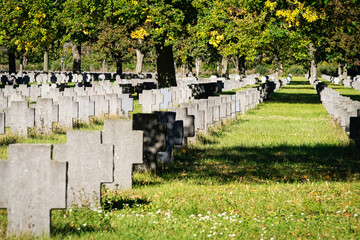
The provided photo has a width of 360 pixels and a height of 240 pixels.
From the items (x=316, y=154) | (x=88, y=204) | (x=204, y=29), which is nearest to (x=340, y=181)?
(x=316, y=154)

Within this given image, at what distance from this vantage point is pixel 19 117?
16.0m

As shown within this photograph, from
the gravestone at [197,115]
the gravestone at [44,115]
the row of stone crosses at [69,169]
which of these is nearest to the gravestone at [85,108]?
the gravestone at [44,115]

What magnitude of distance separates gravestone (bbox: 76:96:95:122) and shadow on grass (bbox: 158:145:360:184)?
21.3ft

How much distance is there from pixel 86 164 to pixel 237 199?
7.57 feet

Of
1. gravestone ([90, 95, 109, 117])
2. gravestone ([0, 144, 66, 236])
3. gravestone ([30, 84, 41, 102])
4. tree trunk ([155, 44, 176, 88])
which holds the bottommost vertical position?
gravestone ([0, 144, 66, 236])

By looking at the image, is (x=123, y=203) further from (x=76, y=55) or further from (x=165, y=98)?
(x=76, y=55)

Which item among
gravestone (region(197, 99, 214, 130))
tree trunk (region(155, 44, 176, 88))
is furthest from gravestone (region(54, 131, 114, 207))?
tree trunk (region(155, 44, 176, 88))

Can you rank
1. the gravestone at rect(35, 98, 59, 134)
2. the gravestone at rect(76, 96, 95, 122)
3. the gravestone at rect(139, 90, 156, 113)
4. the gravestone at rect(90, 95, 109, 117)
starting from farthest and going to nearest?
the gravestone at rect(139, 90, 156, 113) < the gravestone at rect(90, 95, 109, 117) < the gravestone at rect(76, 96, 95, 122) < the gravestone at rect(35, 98, 59, 134)

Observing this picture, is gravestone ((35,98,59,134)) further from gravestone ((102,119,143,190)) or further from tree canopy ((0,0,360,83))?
tree canopy ((0,0,360,83))

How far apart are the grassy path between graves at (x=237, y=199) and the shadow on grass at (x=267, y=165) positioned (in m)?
0.02

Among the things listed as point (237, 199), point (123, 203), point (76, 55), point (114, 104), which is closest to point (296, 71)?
point (76, 55)

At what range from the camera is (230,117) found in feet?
72.5

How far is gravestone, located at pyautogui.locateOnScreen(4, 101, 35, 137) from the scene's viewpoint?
15.9 meters

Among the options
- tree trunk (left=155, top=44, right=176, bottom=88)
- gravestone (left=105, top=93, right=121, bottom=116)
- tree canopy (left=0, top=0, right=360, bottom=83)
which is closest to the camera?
gravestone (left=105, top=93, right=121, bottom=116)
